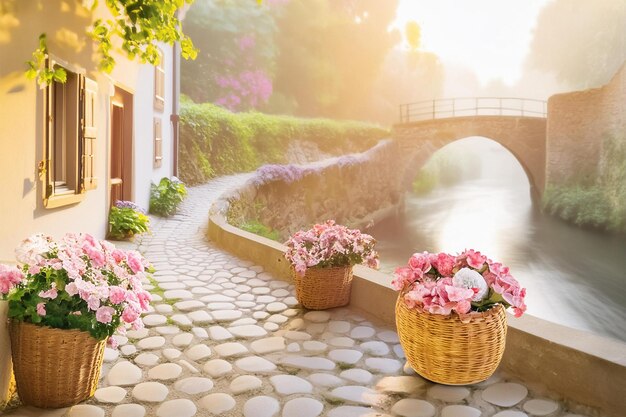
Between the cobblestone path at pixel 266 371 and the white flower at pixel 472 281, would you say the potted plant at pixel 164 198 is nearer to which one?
the cobblestone path at pixel 266 371

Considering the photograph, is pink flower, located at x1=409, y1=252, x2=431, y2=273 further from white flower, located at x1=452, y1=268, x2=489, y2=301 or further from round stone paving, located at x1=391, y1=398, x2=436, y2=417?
round stone paving, located at x1=391, y1=398, x2=436, y2=417

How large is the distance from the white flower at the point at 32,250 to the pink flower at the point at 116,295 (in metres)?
0.43

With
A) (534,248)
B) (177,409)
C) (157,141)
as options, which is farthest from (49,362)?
(534,248)

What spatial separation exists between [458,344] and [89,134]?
444 cm

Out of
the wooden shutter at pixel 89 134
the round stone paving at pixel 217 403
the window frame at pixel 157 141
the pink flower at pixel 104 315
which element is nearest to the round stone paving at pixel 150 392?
the round stone paving at pixel 217 403

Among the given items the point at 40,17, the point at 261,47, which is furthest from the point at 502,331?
the point at 261,47

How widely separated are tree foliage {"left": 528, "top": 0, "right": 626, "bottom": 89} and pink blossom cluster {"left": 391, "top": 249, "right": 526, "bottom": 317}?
23.8 metres

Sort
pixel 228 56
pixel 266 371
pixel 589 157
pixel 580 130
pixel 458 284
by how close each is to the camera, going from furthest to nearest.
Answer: pixel 228 56
pixel 580 130
pixel 589 157
pixel 266 371
pixel 458 284

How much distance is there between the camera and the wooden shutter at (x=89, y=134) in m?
5.68

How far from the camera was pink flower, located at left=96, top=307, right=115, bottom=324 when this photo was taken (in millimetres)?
2811

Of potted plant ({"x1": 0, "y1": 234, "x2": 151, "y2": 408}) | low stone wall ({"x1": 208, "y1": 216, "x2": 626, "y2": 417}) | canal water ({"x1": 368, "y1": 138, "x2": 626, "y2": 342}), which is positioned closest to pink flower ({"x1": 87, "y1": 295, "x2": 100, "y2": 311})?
potted plant ({"x1": 0, "y1": 234, "x2": 151, "y2": 408})

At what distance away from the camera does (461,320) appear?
10.1ft

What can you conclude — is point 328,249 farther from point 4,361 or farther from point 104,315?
point 4,361

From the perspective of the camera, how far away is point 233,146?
18109mm
